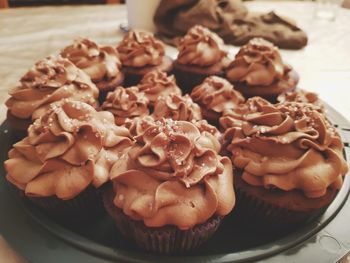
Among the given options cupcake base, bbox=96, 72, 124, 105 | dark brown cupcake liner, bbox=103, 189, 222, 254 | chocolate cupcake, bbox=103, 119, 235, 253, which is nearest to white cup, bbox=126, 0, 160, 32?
cupcake base, bbox=96, 72, 124, 105

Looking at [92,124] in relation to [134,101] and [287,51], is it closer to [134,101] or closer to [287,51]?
[134,101]

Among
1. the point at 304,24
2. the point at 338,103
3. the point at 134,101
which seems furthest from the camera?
the point at 304,24

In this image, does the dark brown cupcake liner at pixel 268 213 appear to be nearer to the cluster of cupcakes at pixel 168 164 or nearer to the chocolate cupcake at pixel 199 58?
the cluster of cupcakes at pixel 168 164

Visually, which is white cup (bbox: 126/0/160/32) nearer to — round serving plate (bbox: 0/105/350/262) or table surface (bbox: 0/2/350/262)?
table surface (bbox: 0/2/350/262)

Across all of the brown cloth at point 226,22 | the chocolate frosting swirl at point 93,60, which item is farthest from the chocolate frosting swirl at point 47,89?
the brown cloth at point 226,22

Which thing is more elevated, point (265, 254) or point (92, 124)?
point (92, 124)

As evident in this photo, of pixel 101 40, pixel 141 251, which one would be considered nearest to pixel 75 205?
pixel 141 251

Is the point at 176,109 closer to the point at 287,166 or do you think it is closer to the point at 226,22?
the point at 287,166

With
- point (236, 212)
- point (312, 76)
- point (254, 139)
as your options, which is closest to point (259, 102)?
point (254, 139)
